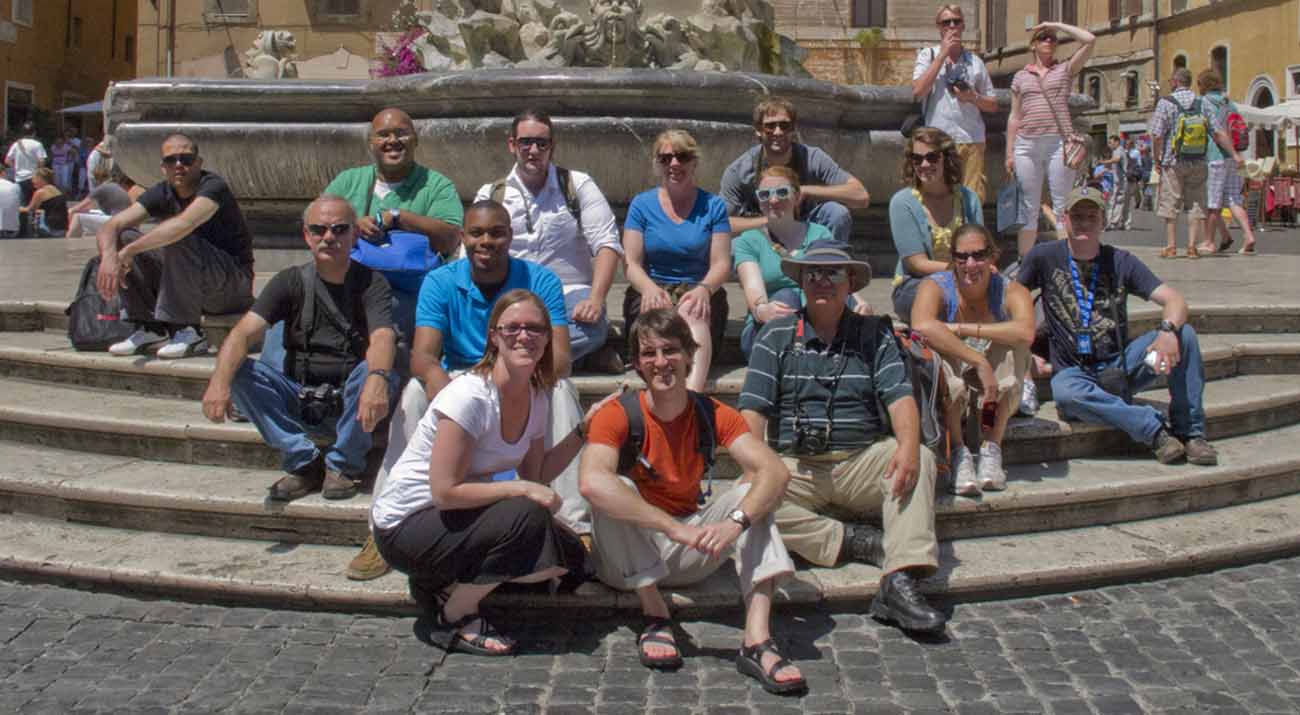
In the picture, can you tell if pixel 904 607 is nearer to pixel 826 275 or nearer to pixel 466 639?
pixel 826 275

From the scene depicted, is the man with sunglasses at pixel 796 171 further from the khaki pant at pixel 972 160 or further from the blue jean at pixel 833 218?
the khaki pant at pixel 972 160

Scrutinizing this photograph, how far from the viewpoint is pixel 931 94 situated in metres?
8.47

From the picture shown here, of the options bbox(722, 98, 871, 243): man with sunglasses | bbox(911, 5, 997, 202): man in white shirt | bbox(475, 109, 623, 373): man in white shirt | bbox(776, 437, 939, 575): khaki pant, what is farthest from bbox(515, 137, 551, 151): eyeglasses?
bbox(911, 5, 997, 202): man in white shirt

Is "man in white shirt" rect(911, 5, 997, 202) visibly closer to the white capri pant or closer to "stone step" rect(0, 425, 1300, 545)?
the white capri pant

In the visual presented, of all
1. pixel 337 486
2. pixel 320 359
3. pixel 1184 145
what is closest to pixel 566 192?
pixel 320 359

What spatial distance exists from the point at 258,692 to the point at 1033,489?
288cm

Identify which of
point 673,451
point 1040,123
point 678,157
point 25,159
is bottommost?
point 673,451

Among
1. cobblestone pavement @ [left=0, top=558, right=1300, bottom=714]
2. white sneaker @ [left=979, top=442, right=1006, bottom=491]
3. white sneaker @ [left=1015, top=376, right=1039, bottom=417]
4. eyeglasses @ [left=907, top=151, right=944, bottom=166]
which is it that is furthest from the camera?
eyeglasses @ [left=907, top=151, right=944, bottom=166]

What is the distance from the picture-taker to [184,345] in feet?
20.7

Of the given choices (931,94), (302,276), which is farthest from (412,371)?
(931,94)

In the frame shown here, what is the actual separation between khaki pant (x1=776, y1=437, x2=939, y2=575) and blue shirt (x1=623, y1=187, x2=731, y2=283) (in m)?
1.22

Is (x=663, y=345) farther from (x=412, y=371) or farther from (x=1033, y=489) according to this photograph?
(x=1033, y=489)

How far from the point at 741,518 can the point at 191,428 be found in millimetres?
2515

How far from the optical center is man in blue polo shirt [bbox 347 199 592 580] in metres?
Answer: 4.65
